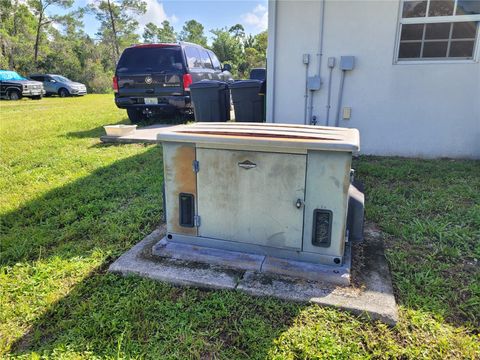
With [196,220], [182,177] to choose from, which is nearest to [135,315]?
[196,220]

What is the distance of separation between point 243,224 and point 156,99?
573 centimetres

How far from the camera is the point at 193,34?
49031 mm

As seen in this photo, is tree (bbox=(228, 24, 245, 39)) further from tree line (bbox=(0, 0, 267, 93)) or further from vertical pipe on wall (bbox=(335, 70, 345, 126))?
Answer: vertical pipe on wall (bbox=(335, 70, 345, 126))

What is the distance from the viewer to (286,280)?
210 cm

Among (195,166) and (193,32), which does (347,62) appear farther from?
(193,32)

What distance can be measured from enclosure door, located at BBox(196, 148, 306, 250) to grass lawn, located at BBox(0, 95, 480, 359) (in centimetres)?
45

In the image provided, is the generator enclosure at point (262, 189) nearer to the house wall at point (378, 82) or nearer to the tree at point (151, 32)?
the house wall at point (378, 82)

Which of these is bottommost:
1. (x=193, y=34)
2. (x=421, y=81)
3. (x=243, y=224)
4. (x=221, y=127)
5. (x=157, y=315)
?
(x=157, y=315)

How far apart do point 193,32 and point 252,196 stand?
52459 mm

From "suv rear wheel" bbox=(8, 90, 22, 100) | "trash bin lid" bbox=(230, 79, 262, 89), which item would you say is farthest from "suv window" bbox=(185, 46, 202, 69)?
"suv rear wheel" bbox=(8, 90, 22, 100)

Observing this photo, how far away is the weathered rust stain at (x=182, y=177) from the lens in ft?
7.44

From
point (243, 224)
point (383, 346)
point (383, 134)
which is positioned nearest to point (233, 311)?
point (243, 224)

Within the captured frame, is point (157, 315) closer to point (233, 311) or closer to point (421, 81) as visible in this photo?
point (233, 311)

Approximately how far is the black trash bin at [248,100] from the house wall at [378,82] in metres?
0.27
